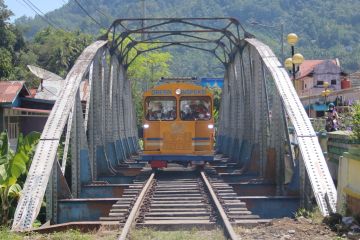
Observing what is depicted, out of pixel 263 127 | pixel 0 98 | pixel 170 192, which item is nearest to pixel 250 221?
pixel 170 192

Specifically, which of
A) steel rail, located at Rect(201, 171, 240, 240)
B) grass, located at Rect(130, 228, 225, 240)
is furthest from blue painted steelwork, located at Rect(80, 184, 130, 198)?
Result: grass, located at Rect(130, 228, 225, 240)

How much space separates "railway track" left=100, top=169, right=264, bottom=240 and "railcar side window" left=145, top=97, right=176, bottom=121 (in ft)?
11.3

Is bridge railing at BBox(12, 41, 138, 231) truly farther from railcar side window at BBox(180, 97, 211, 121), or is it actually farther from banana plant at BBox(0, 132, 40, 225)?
railcar side window at BBox(180, 97, 211, 121)

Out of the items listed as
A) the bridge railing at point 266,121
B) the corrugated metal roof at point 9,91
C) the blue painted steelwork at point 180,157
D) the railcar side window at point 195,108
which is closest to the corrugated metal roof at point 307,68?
the bridge railing at point 266,121

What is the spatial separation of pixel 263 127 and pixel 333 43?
13132 centimetres

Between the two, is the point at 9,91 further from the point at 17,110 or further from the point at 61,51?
the point at 61,51

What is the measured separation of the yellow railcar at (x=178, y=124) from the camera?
18.3 meters

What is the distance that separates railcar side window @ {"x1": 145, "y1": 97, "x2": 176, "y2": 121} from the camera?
1847 cm

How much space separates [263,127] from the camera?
16.2 m

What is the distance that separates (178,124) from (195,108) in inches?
30.6

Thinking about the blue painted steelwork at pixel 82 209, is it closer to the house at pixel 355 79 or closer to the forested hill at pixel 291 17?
the house at pixel 355 79

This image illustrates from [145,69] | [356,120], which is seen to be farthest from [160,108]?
[145,69]

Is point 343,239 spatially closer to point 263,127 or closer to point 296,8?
point 263,127

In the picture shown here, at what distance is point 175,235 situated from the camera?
28.3 ft
